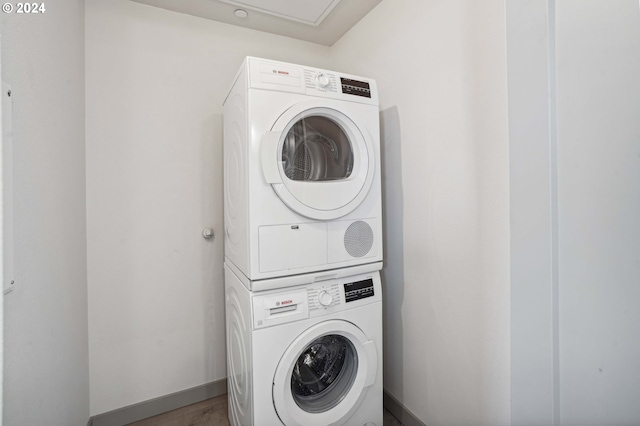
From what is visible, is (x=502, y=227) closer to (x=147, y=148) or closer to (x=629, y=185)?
(x=629, y=185)

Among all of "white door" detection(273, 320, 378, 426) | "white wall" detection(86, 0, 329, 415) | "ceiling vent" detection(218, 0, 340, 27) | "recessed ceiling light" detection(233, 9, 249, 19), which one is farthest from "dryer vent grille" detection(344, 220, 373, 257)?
"recessed ceiling light" detection(233, 9, 249, 19)

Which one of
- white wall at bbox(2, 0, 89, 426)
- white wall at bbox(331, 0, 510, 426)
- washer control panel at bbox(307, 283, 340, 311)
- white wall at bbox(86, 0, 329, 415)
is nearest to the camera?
white wall at bbox(2, 0, 89, 426)

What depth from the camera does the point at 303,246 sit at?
1272mm

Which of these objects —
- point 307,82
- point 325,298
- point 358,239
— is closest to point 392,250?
point 358,239

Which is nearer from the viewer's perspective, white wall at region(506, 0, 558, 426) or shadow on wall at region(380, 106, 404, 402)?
white wall at region(506, 0, 558, 426)

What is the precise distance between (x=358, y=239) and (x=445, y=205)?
1.47 feet

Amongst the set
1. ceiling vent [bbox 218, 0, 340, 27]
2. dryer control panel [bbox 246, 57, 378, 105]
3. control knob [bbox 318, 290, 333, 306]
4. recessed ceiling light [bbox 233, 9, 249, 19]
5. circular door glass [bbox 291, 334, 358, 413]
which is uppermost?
recessed ceiling light [bbox 233, 9, 249, 19]

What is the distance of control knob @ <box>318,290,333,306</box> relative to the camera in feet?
4.22

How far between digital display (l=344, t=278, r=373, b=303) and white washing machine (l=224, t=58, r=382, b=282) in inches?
4.1

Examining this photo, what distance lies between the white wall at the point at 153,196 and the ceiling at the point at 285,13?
70mm

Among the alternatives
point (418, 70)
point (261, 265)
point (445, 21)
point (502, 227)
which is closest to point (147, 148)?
point (261, 265)

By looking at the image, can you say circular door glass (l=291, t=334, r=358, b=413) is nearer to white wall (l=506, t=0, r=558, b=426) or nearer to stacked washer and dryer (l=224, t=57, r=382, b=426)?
stacked washer and dryer (l=224, t=57, r=382, b=426)

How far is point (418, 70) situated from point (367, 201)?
2.42 ft

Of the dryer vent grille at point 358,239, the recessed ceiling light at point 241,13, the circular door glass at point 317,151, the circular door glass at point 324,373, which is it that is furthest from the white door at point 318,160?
the recessed ceiling light at point 241,13
